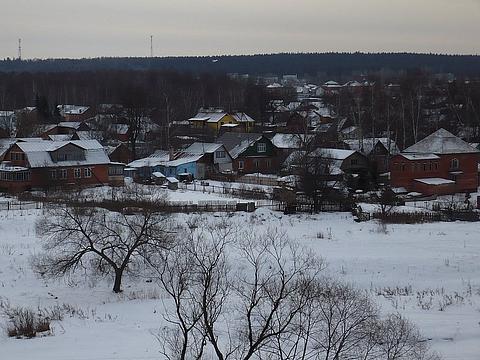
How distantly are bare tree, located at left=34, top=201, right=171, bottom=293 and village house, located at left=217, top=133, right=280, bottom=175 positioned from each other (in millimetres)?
24684

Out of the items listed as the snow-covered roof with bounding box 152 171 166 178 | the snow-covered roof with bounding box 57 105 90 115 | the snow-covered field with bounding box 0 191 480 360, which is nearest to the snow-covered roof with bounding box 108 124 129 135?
the snow-covered roof with bounding box 152 171 166 178

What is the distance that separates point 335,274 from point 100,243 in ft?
22.3

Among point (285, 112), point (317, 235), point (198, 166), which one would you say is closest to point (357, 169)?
point (198, 166)

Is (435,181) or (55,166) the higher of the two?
(55,166)

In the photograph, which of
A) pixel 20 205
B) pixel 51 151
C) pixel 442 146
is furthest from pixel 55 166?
pixel 442 146

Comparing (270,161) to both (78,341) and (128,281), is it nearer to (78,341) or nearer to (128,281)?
(128,281)

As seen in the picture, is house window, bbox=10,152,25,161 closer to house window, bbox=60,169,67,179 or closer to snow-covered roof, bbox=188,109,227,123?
house window, bbox=60,169,67,179

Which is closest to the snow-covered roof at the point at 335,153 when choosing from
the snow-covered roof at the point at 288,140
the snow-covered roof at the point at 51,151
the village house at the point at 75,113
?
the snow-covered roof at the point at 288,140

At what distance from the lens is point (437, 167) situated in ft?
127

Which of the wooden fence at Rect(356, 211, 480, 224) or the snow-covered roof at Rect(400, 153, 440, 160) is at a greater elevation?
the snow-covered roof at Rect(400, 153, 440, 160)

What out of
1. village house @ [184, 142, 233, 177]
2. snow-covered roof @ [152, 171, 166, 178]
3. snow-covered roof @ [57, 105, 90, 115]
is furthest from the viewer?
snow-covered roof @ [57, 105, 90, 115]

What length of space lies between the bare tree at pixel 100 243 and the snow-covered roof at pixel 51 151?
16.8 meters

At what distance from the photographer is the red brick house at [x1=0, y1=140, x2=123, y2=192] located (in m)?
36.8

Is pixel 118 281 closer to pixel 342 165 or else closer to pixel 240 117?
pixel 342 165
